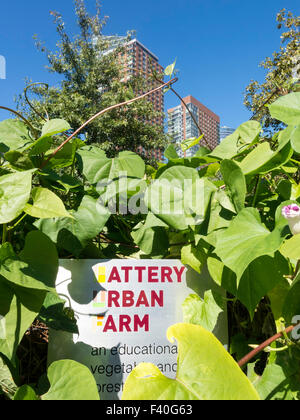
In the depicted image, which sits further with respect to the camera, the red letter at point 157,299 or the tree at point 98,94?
the tree at point 98,94

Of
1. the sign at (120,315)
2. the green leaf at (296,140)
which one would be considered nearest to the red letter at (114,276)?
the sign at (120,315)

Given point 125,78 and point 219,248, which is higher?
point 125,78

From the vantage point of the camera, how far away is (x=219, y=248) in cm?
28

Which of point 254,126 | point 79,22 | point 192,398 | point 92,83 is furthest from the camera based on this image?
point 79,22

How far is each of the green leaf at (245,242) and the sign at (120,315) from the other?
4.0 inches

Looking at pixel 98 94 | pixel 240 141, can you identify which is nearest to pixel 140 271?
pixel 240 141

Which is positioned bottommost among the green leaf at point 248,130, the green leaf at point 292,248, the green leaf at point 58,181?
the green leaf at point 292,248

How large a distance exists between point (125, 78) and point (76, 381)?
9223mm

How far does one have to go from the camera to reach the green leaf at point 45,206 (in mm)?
290

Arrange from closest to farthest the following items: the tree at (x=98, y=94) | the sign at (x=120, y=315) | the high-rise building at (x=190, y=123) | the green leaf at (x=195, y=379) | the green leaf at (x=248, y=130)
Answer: the green leaf at (x=195, y=379) → the sign at (x=120, y=315) → the green leaf at (x=248, y=130) → the high-rise building at (x=190, y=123) → the tree at (x=98, y=94)

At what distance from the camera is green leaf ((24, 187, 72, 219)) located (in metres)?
0.29

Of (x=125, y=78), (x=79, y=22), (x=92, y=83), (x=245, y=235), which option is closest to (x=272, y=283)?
(x=245, y=235)

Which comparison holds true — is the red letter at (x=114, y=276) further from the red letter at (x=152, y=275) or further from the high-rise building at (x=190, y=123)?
the high-rise building at (x=190, y=123)
